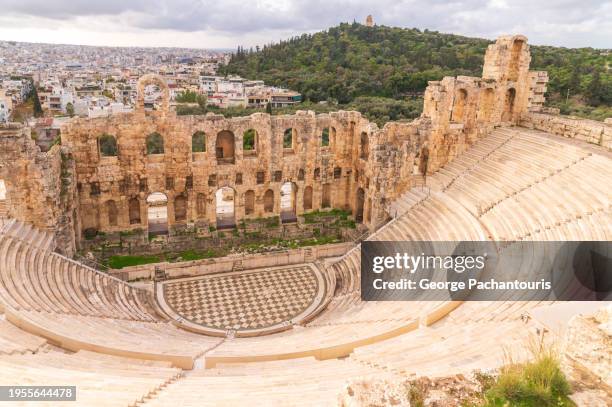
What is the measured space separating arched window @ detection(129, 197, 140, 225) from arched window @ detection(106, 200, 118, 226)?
0.86 meters

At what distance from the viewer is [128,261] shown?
25.2m

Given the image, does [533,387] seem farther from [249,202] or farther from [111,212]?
[111,212]

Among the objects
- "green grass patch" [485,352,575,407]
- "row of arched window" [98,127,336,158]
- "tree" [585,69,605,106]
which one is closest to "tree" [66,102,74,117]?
"row of arched window" [98,127,336,158]

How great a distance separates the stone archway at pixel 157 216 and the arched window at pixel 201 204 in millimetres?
1984

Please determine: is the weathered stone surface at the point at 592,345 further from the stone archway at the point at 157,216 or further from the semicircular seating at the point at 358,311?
the stone archway at the point at 157,216

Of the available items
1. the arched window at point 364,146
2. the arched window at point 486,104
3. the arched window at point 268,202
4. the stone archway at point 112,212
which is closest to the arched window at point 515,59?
the arched window at point 486,104

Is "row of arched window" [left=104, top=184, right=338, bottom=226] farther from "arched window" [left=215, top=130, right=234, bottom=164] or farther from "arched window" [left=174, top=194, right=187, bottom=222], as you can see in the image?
"arched window" [left=215, top=130, right=234, bottom=164]

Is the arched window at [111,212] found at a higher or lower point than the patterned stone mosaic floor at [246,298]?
higher

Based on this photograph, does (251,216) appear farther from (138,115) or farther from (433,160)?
(433,160)

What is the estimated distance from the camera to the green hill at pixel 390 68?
54.9 meters

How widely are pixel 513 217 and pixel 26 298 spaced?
2084 cm

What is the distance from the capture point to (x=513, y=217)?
22562 mm

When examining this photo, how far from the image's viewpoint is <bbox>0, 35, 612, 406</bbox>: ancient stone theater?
1269 centimetres

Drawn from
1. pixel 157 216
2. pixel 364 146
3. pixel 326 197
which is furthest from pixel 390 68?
pixel 157 216
